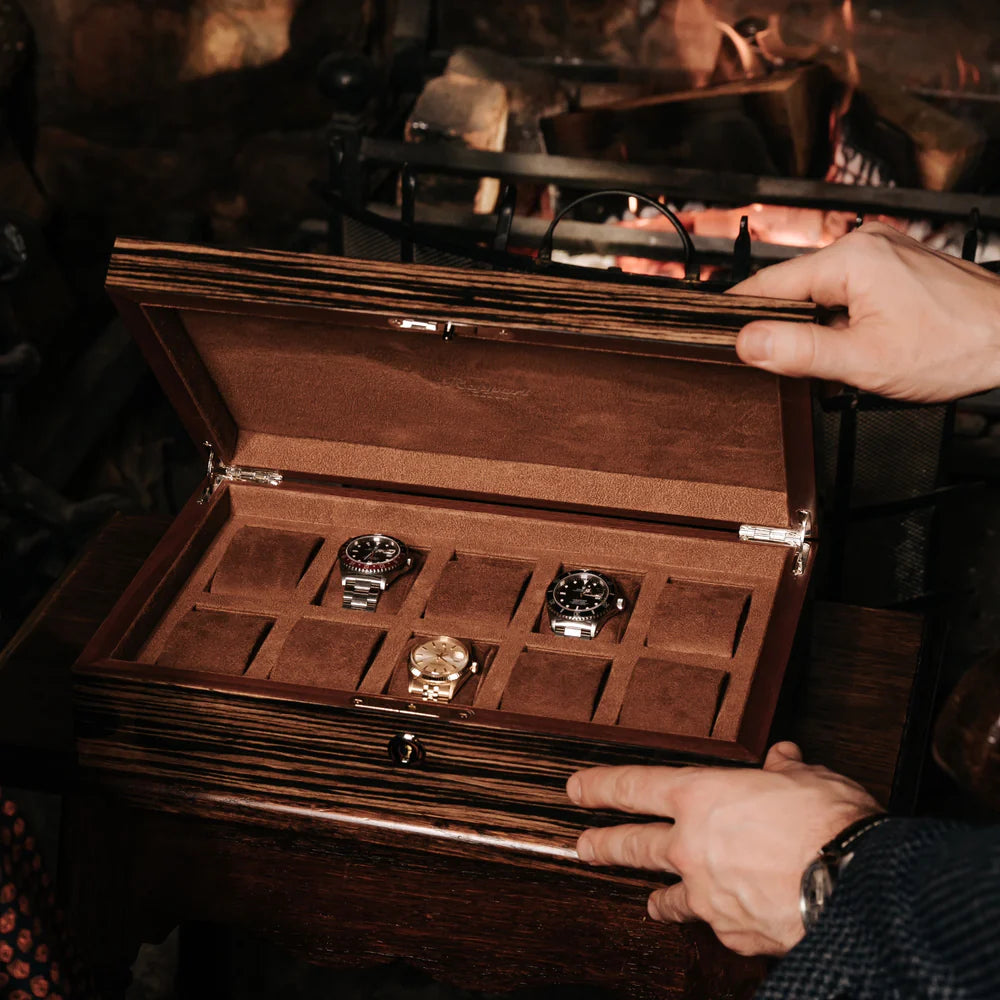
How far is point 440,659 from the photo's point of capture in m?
2.33

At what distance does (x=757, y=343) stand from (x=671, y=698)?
24.8 inches

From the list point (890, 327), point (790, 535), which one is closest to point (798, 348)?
point (890, 327)

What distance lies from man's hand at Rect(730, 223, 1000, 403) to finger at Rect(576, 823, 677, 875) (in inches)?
26.8

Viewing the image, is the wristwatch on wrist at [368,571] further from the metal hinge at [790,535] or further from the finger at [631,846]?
the finger at [631,846]

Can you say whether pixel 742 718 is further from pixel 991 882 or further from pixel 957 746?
pixel 991 882

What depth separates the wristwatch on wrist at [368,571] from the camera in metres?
2.50

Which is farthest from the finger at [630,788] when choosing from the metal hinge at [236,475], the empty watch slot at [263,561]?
the metal hinge at [236,475]

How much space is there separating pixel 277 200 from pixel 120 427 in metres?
1.05

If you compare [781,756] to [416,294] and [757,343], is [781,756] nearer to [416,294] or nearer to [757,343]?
[757,343]

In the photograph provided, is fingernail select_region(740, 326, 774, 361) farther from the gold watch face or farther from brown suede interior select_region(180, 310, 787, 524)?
the gold watch face

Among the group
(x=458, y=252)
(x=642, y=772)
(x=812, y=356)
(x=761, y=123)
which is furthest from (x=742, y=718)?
(x=761, y=123)

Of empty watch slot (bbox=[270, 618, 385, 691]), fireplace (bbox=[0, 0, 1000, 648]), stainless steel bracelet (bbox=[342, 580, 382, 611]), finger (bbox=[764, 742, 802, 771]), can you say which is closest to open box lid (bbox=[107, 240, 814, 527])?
stainless steel bracelet (bbox=[342, 580, 382, 611])

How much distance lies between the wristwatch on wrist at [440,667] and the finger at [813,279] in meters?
0.77

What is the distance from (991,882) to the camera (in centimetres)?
118
